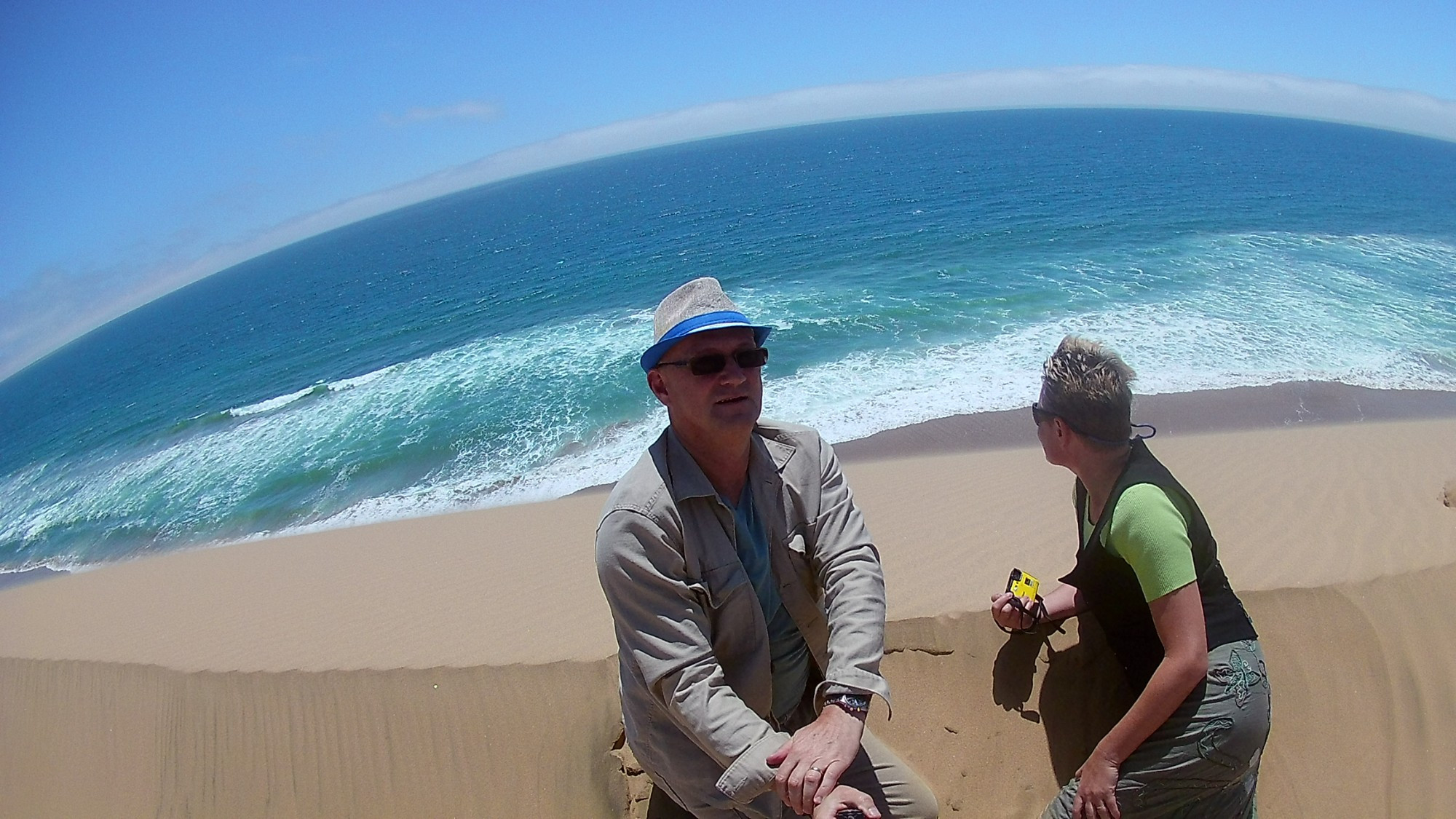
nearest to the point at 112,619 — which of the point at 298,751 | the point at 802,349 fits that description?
the point at 298,751

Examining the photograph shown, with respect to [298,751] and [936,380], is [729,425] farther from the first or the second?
[936,380]

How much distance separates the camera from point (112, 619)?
7.51 meters

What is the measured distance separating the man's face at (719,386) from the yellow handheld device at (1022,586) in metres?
1.73

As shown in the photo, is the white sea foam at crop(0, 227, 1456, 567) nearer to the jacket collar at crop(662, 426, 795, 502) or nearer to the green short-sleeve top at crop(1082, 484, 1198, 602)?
the green short-sleeve top at crop(1082, 484, 1198, 602)

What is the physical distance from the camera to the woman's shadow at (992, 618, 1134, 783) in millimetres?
2943

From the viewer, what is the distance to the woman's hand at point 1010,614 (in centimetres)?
306

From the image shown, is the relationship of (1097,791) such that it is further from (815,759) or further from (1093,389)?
(1093,389)

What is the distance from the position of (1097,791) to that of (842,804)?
1.11m

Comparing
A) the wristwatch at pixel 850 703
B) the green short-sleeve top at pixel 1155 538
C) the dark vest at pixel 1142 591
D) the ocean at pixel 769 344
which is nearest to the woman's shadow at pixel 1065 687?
the dark vest at pixel 1142 591

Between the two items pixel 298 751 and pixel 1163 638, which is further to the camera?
pixel 298 751

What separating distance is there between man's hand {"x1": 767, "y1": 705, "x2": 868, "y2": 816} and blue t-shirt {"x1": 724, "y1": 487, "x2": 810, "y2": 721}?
0.35 metres

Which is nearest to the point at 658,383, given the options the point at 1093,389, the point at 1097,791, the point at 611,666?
the point at 1093,389

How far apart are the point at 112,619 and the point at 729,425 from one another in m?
8.72

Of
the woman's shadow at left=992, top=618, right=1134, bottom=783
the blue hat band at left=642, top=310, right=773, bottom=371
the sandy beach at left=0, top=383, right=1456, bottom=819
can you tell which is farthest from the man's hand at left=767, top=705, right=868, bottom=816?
the woman's shadow at left=992, top=618, right=1134, bottom=783
